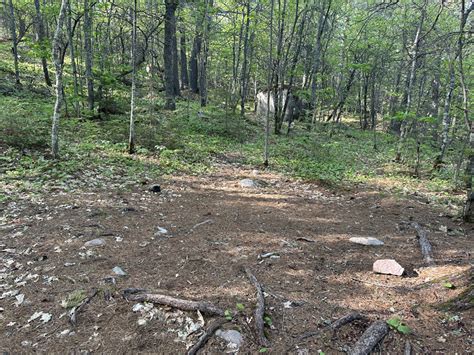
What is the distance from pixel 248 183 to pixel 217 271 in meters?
5.03

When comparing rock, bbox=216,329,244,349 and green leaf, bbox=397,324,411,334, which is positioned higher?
green leaf, bbox=397,324,411,334

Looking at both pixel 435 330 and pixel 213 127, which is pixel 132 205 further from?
pixel 213 127

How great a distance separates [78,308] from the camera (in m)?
3.35

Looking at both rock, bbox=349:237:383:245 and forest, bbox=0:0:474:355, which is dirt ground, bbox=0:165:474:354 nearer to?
forest, bbox=0:0:474:355

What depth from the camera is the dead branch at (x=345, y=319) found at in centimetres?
310

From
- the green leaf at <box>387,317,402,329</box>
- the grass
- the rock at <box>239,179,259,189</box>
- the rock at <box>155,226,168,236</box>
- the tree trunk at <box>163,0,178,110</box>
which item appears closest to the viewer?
the green leaf at <box>387,317,402,329</box>

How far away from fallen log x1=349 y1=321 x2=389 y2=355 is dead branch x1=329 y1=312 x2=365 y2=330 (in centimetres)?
17


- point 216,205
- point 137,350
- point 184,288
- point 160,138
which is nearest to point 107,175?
point 216,205

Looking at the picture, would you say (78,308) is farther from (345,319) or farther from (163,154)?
(163,154)

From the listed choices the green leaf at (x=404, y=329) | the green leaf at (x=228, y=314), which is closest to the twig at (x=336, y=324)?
the green leaf at (x=404, y=329)

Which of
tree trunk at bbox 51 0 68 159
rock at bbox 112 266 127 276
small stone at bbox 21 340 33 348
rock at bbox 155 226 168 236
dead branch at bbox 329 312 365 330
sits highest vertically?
tree trunk at bbox 51 0 68 159

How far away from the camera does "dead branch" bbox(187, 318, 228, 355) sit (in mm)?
2838

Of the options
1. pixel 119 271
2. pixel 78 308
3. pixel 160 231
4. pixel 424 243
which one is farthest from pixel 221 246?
pixel 424 243

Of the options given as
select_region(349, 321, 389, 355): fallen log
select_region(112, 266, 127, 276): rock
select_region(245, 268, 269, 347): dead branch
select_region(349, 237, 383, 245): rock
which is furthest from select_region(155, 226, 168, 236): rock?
select_region(349, 321, 389, 355): fallen log
